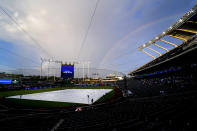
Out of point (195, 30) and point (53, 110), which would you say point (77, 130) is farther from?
point (195, 30)

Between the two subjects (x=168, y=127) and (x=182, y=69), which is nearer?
(x=168, y=127)

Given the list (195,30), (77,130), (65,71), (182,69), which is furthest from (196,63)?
(65,71)

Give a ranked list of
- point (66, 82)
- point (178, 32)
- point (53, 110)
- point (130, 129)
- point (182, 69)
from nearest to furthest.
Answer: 1. point (130, 129)
2. point (53, 110)
3. point (182, 69)
4. point (178, 32)
5. point (66, 82)

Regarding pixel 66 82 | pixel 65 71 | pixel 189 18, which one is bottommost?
pixel 66 82

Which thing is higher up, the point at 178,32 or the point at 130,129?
the point at 178,32

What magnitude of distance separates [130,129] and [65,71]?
132 feet

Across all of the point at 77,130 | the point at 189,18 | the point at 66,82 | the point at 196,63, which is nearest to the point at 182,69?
the point at 196,63

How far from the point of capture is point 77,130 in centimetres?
623

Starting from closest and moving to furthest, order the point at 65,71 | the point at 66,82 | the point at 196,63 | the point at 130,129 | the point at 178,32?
the point at 130,129
the point at 196,63
the point at 65,71
the point at 178,32
the point at 66,82

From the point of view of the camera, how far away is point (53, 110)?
493 inches

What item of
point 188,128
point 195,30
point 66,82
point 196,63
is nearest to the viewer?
point 188,128

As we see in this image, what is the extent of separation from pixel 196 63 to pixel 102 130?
153 ft

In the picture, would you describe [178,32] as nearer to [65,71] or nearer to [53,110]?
[65,71]

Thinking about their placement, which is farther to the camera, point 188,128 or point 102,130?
point 102,130
